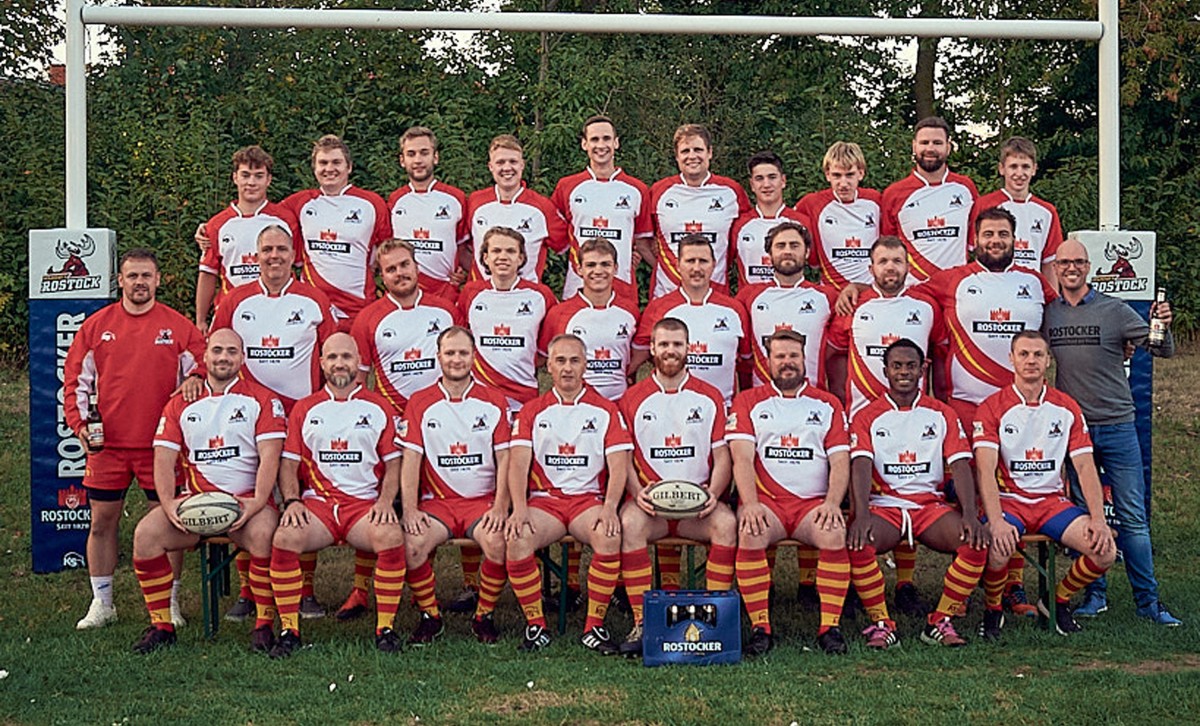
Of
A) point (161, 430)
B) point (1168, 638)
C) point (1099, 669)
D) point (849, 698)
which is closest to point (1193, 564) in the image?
point (1168, 638)

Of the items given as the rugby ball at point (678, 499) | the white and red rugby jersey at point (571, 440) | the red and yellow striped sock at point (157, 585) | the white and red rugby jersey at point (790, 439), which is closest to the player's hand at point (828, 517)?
the white and red rugby jersey at point (790, 439)

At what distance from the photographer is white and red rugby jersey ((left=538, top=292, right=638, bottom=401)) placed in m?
7.17

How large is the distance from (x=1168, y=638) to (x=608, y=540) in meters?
2.53

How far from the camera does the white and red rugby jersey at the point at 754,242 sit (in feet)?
25.2

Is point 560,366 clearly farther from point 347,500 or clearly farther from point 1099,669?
point 1099,669

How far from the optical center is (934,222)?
762cm

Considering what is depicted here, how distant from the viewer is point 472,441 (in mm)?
6699

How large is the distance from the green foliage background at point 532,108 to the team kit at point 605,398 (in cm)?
454

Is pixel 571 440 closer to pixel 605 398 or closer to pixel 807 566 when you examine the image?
pixel 605 398

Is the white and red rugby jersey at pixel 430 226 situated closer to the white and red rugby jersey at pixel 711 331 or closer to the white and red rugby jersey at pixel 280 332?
the white and red rugby jersey at pixel 280 332

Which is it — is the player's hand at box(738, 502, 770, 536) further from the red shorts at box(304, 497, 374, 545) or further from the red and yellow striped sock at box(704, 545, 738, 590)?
the red shorts at box(304, 497, 374, 545)

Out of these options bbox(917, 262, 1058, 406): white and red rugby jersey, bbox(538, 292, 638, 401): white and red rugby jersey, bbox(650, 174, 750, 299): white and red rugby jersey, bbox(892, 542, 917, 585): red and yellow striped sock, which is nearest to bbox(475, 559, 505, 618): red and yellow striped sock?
bbox(538, 292, 638, 401): white and red rugby jersey

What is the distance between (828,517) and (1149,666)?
144 centimetres

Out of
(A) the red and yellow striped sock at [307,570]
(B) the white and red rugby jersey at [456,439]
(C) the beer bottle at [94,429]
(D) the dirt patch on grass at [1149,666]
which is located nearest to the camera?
(D) the dirt patch on grass at [1149,666]
